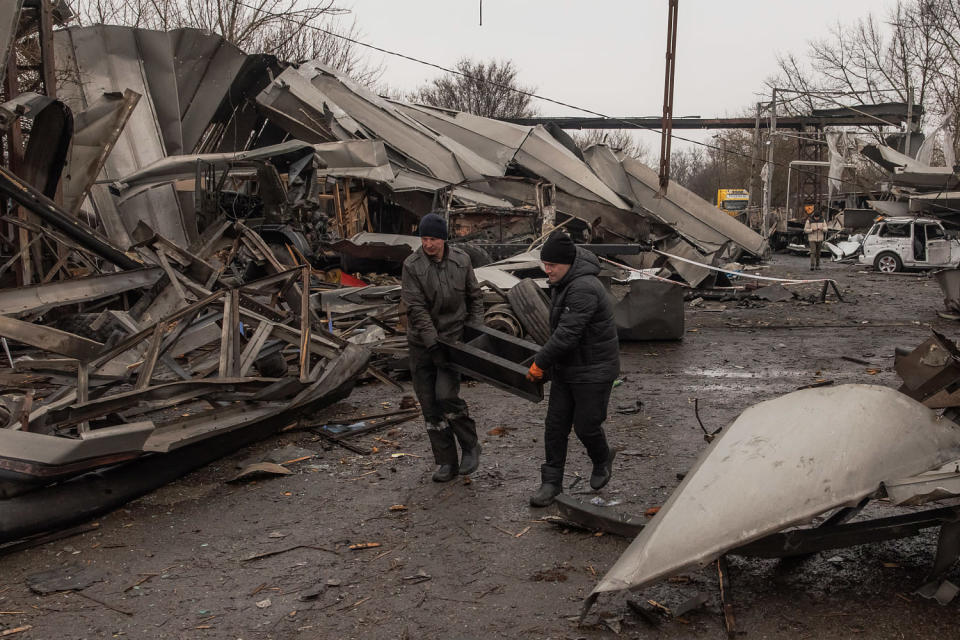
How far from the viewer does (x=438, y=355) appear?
5086 millimetres

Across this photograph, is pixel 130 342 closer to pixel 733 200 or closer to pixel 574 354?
pixel 574 354

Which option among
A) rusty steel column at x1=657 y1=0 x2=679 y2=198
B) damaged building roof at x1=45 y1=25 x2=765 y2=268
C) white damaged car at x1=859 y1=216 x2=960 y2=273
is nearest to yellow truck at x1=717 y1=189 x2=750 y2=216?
white damaged car at x1=859 y1=216 x2=960 y2=273

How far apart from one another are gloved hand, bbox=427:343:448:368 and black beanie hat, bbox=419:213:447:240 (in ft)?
2.36

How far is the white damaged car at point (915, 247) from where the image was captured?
22719 millimetres

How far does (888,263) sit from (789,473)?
75.9 ft

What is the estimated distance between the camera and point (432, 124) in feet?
63.4

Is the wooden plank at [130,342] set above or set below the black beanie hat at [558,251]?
below

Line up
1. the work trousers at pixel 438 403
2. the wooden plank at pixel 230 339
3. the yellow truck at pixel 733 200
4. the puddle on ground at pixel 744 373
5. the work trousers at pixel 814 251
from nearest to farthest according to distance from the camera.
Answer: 1. the work trousers at pixel 438 403
2. the wooden plank at pixel 230 339
3. the puddle on ground at pixel 744 373
4. the work trousers at pixel 814 251
5. the yellow truck at pixel 733 200

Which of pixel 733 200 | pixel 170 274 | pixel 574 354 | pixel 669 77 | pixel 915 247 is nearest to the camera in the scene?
pixel 574 354

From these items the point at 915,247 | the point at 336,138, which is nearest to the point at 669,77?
the point at 336,138

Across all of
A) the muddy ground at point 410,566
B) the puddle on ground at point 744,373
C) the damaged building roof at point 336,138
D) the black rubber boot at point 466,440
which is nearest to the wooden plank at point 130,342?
the muddy ground at point 410,566

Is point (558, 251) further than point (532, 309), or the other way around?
point (532, 309)

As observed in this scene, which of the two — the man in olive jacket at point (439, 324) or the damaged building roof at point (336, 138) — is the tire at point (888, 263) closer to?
the damaged building roof at point (336, 138)

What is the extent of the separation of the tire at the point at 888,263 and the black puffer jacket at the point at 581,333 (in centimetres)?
2163
